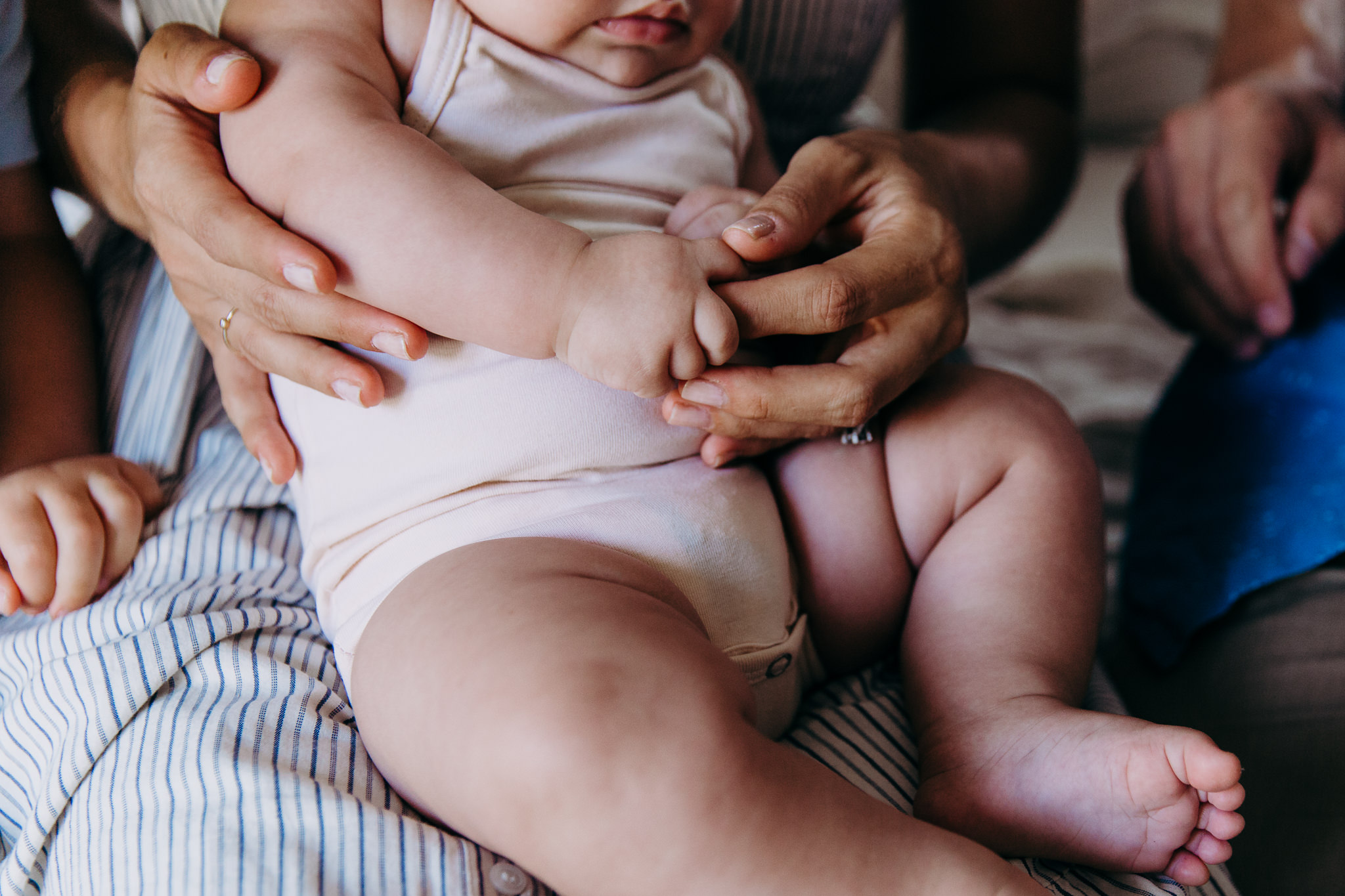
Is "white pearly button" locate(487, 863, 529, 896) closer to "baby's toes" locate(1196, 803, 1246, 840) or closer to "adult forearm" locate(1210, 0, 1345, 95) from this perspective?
"baby's toes" locate(1196, 803, 1246, 840)

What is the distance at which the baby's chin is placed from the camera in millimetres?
737

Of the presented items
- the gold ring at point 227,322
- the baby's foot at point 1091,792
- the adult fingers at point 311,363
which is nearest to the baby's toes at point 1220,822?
the baby's foot at point 1091,792

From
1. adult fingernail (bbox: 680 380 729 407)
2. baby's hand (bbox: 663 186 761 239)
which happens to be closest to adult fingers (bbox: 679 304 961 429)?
adult fingernail (bbox: 680 380 729 407)

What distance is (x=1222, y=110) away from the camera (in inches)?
41.8

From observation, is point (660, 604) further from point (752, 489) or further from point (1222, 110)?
point (1222, 110)

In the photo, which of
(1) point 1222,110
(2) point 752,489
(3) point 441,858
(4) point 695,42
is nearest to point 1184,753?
(2) point 752,489

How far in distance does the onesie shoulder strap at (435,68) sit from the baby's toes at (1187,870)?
2.40 feet

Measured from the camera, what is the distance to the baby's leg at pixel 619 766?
1.49 feet

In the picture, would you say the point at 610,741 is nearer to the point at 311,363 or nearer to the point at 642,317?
the point at 642,317

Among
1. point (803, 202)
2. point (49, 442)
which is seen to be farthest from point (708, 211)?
point (49, 442)

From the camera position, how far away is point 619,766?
0.45m

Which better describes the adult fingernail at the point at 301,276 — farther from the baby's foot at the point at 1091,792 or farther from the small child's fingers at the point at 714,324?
the baby's foot at the point at 1091,792

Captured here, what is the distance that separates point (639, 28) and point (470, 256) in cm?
27

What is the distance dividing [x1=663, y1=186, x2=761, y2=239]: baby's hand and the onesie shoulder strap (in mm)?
197
